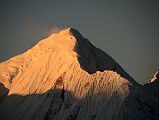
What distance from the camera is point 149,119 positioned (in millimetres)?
190250

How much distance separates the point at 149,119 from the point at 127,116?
12268mm

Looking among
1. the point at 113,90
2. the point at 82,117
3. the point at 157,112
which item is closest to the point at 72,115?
the point at 82,117

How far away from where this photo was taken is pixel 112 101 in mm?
192750

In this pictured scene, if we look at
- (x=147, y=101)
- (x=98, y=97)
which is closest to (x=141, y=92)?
(x=147, y=101)

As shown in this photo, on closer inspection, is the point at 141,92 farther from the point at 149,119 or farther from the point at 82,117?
the point at 82,117

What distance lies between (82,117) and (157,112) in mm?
28197

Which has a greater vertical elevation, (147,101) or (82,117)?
(147,101)

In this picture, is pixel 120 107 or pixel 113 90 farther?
pixel 113 90

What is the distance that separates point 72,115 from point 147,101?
2869cm

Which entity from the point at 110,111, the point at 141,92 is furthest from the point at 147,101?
the point at 110,111

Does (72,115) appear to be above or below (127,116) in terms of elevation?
below

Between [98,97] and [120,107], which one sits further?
[98,97]

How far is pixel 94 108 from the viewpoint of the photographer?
195125mm

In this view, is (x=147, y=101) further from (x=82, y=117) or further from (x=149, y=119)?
(x=82, y=117)
